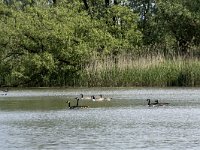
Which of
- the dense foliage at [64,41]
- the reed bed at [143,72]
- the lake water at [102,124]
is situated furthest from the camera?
the dense foliage at [64,41]

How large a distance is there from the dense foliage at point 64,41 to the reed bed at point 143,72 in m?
1.41

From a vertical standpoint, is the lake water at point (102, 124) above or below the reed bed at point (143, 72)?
below

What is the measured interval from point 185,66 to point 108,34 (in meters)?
9.57

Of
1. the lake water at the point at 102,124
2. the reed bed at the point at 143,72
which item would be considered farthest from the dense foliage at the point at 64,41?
the lake water at the point at 102,124

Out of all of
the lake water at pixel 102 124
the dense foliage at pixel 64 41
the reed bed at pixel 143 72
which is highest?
the dense foliage at pixel 64 41

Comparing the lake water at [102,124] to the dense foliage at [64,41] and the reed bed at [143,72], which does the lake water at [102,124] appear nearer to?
the reed bed at [143,72]

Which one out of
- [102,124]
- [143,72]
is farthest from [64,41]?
[102,124]

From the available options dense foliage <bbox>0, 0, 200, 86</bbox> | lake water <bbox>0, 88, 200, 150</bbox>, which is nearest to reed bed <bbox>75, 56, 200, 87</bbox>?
dense foliage <bbox>0, 0, 200, 86</bbox>

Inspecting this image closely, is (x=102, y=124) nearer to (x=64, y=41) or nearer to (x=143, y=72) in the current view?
(x=143, y=72)

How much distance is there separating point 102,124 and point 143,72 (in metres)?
21.3

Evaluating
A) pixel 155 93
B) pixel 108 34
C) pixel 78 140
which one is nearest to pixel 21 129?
pixel 78 140

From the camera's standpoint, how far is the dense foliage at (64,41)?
46750mm

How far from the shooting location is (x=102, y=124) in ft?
70.0

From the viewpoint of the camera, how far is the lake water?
55.2 feet
